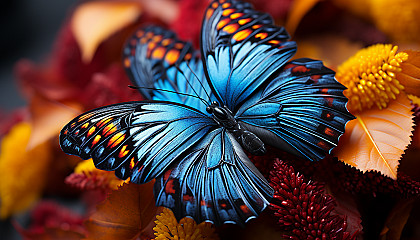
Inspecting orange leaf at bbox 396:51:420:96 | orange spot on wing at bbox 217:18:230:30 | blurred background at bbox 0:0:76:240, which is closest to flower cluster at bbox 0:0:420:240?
orange leaf at bbox 396:51:420:96

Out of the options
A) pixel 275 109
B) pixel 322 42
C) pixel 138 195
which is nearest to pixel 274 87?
pixel 275 109

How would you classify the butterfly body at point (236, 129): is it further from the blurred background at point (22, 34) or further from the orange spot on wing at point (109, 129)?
the blurred background at point (22, 34)

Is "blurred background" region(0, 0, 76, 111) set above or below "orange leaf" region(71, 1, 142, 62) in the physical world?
below

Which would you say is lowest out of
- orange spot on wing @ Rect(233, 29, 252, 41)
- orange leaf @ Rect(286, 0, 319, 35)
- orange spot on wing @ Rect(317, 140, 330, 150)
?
orange spot on wing @ Rect(317, 140, 330, 150)

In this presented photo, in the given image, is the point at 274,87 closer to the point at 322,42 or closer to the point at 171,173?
the point at 171,173

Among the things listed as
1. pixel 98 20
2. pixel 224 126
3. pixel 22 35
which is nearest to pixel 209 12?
pixel 224 126

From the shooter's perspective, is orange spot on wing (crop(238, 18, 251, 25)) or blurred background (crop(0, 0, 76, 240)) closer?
orange spot on wing (crop(238, 18, 251, 25))

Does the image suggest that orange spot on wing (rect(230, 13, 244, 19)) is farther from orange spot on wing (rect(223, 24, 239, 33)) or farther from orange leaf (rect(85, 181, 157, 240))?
orange leaf (rect(85, 181, 157, 240))
